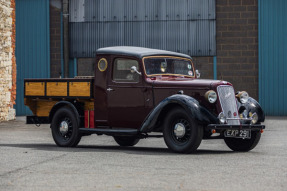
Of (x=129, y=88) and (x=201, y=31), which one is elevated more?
(x=201, y=31)

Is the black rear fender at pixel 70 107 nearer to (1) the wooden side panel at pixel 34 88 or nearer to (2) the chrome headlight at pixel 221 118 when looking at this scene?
(1) the wooden side panel at pixel 34 88

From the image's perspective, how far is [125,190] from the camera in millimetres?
7066

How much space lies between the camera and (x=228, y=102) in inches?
452

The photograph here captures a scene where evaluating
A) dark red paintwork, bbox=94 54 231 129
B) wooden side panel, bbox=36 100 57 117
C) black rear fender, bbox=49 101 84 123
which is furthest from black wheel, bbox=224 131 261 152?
wooden side panel, bbox=36 100 57 117

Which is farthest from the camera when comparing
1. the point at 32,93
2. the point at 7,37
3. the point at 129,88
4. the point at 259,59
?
the point at 259,59

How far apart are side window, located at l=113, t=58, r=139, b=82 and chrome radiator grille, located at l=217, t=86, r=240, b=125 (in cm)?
185

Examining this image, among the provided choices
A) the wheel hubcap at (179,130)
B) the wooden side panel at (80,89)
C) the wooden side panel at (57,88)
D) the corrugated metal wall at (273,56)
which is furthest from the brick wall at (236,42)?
the wheel hubcap at (179,130)

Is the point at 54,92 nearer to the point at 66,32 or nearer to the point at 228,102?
the point at 228,102

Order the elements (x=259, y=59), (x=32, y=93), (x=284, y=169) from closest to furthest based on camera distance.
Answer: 1. (x=284, y=169)
2. (x=32, y=93)
3. (x=259, y=59)

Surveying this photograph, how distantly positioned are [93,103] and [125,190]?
6.16m

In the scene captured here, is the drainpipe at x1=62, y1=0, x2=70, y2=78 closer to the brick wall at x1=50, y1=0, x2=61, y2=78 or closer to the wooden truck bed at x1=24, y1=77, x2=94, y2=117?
the brick wall at x1=50, y1=0, x2=61, y2=78

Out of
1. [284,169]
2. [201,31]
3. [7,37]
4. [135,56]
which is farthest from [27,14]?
[284,169]

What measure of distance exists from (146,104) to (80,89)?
5.39 feet

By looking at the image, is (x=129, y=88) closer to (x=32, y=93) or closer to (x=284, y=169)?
(x=32, y=93)
